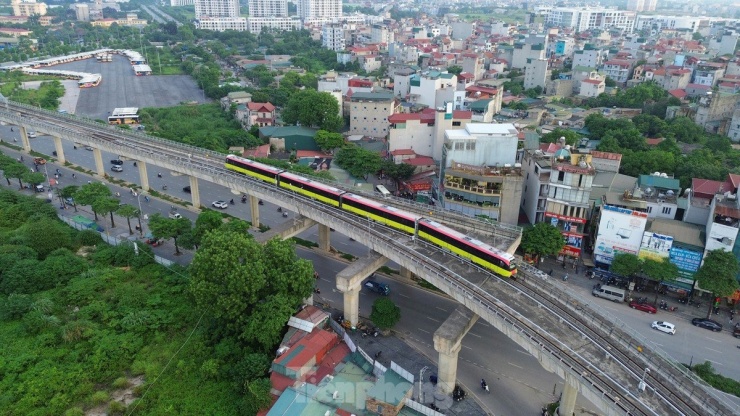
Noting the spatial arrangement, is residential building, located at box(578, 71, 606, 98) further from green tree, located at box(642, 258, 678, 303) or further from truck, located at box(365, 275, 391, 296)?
truck, located at box(365, 275, 391, 296)

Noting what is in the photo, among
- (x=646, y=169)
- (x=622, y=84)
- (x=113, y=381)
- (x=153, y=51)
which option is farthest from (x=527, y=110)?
(x=153, y=51)

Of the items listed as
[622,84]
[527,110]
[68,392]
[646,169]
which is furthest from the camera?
[622,84]

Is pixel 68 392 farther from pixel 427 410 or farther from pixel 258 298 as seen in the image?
pixel 427 410

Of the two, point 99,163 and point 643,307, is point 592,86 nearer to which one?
point 643,307

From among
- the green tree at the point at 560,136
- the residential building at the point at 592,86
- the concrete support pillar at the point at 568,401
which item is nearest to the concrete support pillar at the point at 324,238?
the concrete support pillar at the point at 568,401

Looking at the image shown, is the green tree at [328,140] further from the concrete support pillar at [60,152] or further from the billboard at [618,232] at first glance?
the billboard at [618,232]

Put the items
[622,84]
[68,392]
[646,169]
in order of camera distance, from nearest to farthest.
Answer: [68,392] → [646,169] → [622,84]
